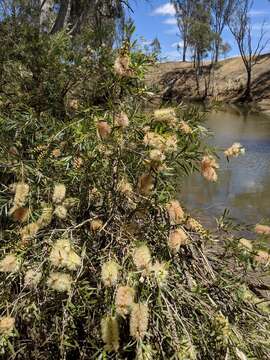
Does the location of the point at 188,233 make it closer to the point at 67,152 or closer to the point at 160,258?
the point at 160,258

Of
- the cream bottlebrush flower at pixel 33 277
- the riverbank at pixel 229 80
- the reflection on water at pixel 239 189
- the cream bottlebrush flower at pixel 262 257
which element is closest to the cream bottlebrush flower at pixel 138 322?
the cream bottlebrush flower at pixel 33 277

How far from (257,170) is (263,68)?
1177 inches

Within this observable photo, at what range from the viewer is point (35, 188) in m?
2.37

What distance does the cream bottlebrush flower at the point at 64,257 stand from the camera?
1.83 m

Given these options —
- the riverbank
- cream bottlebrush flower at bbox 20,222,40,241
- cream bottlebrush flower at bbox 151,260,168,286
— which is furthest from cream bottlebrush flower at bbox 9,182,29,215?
the riverbank

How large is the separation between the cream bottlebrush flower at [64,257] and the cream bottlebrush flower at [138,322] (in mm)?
281

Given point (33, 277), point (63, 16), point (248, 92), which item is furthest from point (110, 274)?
point (248, 92)

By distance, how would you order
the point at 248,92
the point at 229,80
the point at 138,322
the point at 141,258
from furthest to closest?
1. the point at 229,80
2. the point at 248,92
3. the point at 141,258
4. the point at 138,322

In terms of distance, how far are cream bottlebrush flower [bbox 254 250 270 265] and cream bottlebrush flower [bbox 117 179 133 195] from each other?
70 centimetres

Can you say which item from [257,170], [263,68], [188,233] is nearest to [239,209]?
[257,170]

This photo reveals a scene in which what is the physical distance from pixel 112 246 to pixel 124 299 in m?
0.50

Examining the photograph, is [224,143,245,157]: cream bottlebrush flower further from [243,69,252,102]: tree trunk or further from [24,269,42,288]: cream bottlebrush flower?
[243,69,252,102]: tree trunk

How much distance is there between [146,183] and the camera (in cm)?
228

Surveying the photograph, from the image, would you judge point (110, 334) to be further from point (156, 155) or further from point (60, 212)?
point (156, 155)
